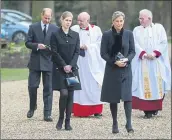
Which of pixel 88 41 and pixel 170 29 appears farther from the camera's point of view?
pixel 170 29

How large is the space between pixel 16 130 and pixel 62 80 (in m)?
1.06

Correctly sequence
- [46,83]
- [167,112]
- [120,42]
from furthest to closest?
[167,112], [46,83], [120,42]

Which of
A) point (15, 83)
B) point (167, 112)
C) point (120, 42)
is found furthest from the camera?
point (15, 83)

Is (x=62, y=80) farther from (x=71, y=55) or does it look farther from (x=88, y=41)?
(x=88, y=41)

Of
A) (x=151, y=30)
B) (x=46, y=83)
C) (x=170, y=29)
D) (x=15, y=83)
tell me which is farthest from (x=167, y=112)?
(x=170, y=29)

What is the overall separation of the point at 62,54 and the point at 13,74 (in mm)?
11877

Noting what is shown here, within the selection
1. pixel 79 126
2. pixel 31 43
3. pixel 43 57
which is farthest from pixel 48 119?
pixel 31 43

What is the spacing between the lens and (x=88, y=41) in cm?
1345

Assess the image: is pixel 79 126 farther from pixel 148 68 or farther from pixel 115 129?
pixel 148 68

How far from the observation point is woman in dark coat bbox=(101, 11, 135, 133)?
11.3m

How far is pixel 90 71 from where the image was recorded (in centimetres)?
1355

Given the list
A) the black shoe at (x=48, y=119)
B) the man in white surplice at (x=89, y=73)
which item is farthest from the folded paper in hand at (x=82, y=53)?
the black shoe at (x=48, y=119)

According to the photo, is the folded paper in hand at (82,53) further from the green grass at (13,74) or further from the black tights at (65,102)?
the green grass at (13,74)

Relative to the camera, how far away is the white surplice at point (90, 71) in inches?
530
